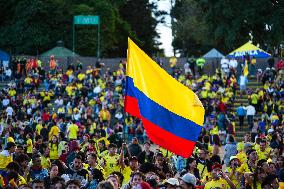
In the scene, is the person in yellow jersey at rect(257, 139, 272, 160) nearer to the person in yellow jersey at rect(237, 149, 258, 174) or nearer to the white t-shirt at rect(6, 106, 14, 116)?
the person in yellow jersey at rect(237, 149, 258, 174)

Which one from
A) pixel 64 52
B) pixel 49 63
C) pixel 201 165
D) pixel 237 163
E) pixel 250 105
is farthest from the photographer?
pixel 64 52

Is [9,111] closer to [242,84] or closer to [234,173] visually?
[242,84]

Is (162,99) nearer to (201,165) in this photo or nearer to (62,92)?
(201,165)

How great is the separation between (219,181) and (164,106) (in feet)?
7.56

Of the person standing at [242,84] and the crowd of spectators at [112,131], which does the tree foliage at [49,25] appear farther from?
the person standing at [242,84]

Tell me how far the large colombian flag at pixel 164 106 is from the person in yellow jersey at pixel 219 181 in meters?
1.15

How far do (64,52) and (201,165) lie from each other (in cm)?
3938

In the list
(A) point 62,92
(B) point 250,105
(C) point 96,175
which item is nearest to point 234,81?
(B) point 250,105

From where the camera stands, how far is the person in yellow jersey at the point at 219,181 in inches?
557

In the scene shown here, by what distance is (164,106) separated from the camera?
1600cm

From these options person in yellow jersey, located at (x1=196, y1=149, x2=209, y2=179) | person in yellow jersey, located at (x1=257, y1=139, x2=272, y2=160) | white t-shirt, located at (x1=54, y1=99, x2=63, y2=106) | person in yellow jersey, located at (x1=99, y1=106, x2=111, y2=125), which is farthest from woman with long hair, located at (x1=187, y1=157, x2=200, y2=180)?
white t-shirt, located at (x1=54, y1=99, x2=63, y2=106)

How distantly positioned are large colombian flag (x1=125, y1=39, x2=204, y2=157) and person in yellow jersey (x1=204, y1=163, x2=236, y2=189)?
3.77ft

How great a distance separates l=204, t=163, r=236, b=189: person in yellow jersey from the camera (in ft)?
46.4

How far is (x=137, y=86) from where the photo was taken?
16188mm
